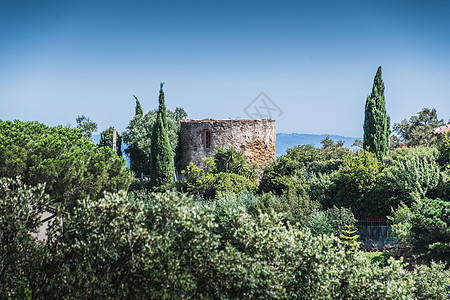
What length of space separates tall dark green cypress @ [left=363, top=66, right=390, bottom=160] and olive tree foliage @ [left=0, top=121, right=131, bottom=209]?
11590 mm

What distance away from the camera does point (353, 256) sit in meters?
7.70

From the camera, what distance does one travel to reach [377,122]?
839 inches

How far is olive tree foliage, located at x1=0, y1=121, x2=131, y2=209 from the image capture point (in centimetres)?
1568

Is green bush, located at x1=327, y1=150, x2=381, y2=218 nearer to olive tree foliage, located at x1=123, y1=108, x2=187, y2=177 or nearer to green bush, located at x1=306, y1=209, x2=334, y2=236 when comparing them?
green bush, located at x1=306, y1=209, x2=334, y2=236

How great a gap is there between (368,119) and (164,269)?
684 inches

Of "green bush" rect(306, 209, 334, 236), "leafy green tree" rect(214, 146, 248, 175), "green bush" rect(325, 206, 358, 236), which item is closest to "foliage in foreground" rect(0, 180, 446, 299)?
"green bush" rect(306, 209, 334, 236)

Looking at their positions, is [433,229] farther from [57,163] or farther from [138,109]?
[138,109]

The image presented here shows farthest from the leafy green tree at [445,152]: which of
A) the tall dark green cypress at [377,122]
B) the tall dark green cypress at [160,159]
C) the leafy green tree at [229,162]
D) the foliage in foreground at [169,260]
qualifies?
the tall dark green cypress at [160,159]

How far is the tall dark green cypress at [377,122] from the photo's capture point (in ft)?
69.5

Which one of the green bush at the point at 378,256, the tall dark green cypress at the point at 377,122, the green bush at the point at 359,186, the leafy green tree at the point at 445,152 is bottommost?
the green bush at the point at 378,256

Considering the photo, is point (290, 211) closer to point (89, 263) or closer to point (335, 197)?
point (335, 197)

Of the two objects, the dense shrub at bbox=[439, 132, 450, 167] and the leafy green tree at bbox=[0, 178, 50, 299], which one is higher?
the dense shrub at bbox=[439, 132, 450, 167]

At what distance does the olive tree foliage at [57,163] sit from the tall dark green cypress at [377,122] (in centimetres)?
1159

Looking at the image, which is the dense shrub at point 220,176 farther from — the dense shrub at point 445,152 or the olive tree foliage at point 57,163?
the dense shrub at point 445,152
